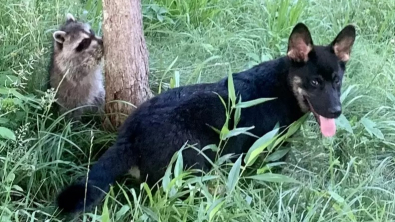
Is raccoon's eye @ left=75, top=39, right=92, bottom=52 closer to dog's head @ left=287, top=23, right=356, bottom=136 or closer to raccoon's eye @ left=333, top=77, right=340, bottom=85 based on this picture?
dog's head @ left=287, top=23, right=356, bottom=136

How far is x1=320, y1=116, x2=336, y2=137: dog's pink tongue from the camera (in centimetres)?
378

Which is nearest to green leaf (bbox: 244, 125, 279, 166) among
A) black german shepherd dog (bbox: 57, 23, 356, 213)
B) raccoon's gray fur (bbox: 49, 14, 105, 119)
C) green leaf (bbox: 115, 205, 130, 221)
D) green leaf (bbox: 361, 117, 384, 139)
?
black german shepherd dog (bbox: 57, 23, 356, 213)

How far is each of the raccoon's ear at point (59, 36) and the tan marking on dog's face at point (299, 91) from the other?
169cm

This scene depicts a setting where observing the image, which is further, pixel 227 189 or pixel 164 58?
pixel 164 58

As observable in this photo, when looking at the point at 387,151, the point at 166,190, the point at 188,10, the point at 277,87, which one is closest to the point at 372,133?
the point at 387,151

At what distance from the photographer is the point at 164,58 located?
4.97 m

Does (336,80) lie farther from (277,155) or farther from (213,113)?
(213,113)

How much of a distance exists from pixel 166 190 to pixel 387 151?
1741mm

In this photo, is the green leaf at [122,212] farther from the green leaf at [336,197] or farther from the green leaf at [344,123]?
the green leaf at [344,123]

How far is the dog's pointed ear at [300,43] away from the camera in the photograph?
370 cm

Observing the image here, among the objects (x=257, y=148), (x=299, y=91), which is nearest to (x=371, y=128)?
(x=299, y=91)

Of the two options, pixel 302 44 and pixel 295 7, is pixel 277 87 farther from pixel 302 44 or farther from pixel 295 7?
pixel 295 7

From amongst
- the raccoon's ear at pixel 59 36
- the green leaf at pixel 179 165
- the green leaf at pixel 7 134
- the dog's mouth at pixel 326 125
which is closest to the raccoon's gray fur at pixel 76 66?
the raccoon's ear at pixel 59 36

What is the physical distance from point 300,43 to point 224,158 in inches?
34.5
